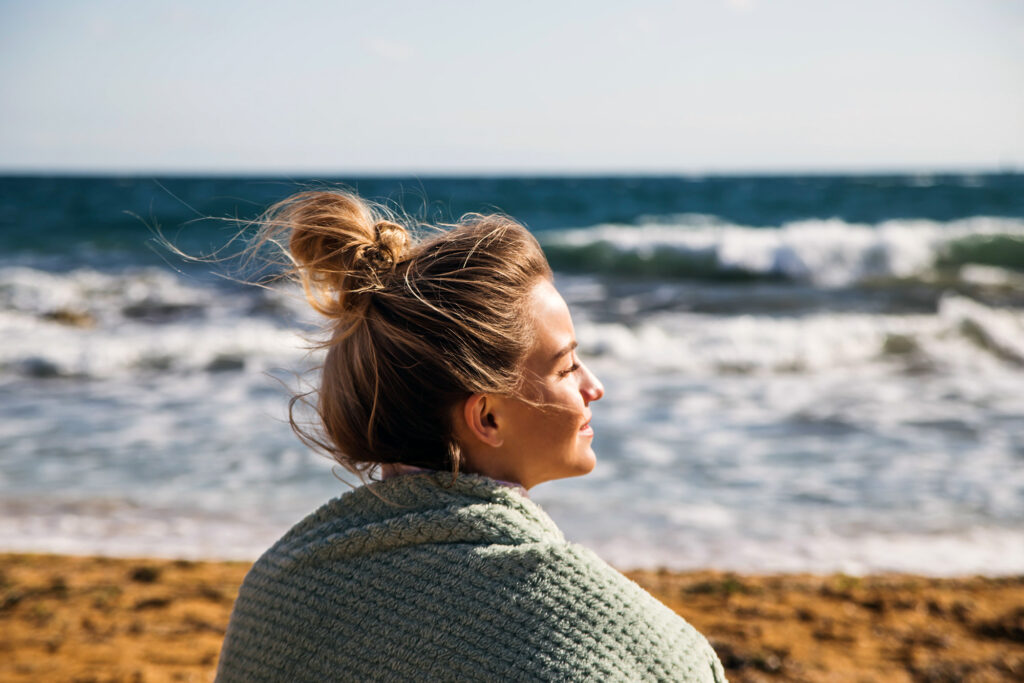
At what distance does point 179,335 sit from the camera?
374 inches

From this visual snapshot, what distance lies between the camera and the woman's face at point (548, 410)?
4.55ft

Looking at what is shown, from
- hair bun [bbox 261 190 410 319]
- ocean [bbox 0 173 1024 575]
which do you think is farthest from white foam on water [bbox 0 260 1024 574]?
hair bun [bbox 261 190 410 319]

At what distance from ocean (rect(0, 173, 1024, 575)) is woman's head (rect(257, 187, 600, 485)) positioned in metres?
0.29

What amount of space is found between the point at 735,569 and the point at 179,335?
745 centimetres

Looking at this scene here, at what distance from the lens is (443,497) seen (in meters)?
1.27

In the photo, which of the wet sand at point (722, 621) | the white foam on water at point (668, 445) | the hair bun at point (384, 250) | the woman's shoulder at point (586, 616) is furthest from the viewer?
the white foam on water at point (668, 445)

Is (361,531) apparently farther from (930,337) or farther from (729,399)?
(930,337)

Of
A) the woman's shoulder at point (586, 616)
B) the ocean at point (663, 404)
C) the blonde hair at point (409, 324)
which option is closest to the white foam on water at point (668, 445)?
the ocean at point (663, 404)

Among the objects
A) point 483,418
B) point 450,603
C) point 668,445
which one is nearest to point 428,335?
point 483,418

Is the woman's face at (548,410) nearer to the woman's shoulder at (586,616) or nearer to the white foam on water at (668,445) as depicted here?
the woman's shoulder at (586,616)

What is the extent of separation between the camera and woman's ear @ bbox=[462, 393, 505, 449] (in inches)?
52.1

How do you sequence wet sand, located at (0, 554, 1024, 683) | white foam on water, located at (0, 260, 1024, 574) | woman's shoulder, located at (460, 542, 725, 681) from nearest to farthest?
woman's shoulder, located at (460, 542, 725, 681), wet sand, located at (0, 554, 1024, 683), white foam on water, located at (0, 260, 1024, 574)

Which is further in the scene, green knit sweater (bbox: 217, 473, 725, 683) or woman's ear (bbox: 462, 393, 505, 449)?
woman's ear (bbox: 462, 393, 505, 449)

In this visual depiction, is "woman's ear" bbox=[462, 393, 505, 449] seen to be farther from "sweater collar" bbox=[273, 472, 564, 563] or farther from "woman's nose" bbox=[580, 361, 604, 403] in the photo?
"woman's nose" bbox=[580, 361, 604, 403]
